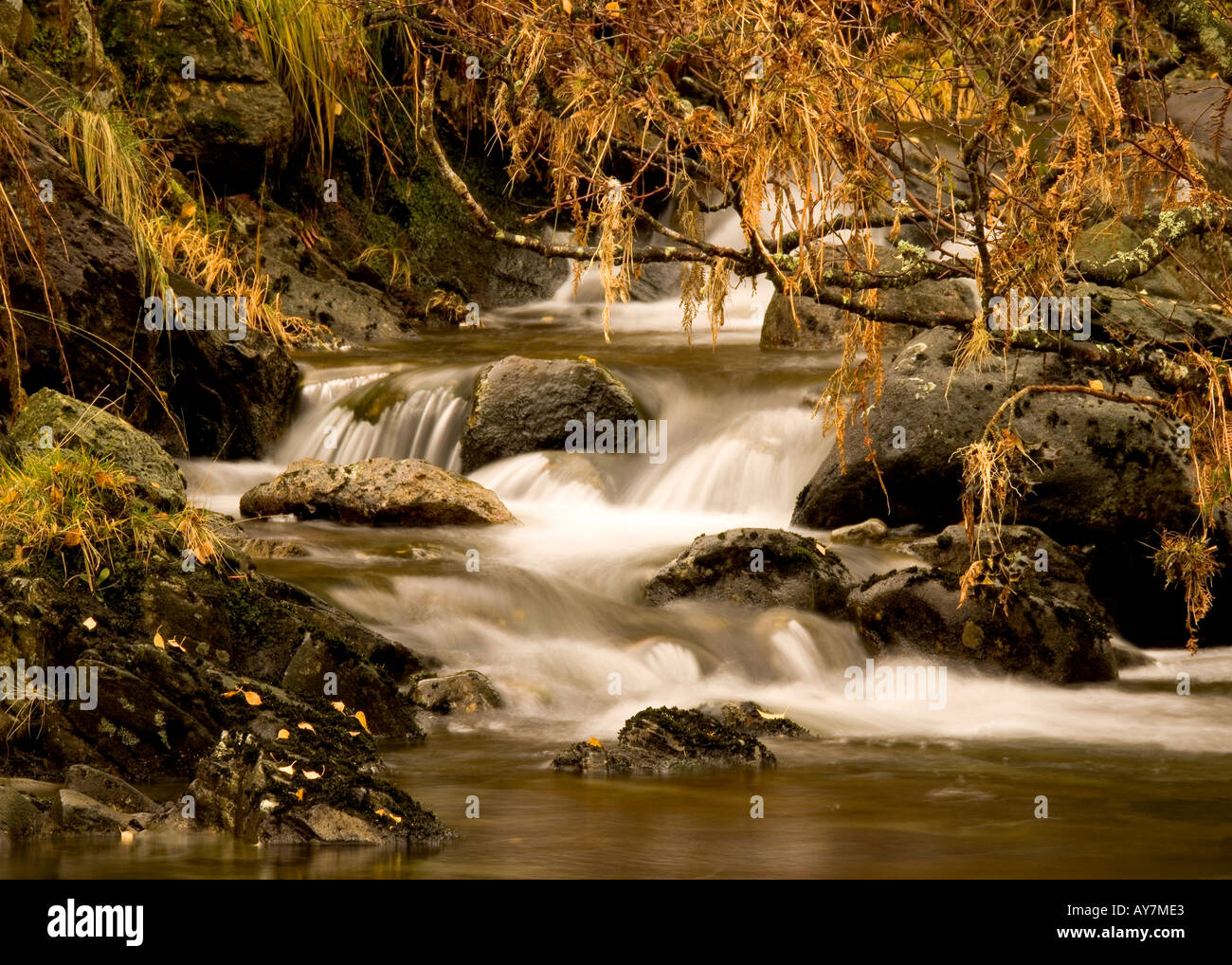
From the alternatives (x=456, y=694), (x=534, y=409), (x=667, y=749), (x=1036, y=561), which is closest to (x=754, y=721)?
(x=667, y=749)

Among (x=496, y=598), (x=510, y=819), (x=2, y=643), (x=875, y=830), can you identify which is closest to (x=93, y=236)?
(x=496, y=598)

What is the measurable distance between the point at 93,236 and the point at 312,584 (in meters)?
2.99

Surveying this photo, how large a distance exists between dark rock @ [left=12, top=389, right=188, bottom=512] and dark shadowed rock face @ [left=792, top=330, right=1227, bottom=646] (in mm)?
4049

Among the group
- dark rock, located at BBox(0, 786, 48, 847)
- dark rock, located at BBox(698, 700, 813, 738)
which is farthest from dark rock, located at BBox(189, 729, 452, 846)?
dark rock, located at BBox(698, 700, 813, 738)

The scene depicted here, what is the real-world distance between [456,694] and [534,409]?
189 inches

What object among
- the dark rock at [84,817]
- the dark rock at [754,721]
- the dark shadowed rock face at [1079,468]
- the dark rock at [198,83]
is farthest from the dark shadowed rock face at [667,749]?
the dark rock at [198,83]

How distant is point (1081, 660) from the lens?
7.23m

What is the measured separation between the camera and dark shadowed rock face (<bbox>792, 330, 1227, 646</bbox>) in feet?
27.4

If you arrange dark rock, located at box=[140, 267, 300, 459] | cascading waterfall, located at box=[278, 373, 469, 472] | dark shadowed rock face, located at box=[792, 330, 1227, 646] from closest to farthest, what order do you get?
dark shadowed rock face, located at box=[792, 330, 1227, 646], dark rock, located at box=[140, 267, 300, 459], cascading waterfall, located at box=[278, 373, 469, 472]

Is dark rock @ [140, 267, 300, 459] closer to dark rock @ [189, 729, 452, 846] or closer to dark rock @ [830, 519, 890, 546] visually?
dark rock @ [830, 519, 890, 546]

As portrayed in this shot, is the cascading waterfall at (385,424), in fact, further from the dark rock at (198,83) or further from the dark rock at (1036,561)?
the dark rock at (1036,561)

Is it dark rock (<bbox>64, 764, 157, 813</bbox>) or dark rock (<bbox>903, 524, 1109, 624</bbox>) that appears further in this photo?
dark rock (<bbox>903, 524, 1109, 624</bbox>)

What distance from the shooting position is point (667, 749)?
212 inches

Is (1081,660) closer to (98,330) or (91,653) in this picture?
(91,653)
